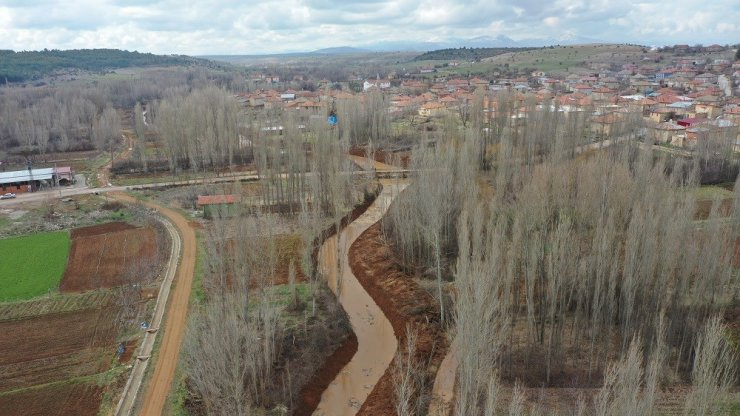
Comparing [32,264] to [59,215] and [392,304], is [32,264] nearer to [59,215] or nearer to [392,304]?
[59,215]

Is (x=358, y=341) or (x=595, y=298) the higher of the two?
(x=595, y=298)

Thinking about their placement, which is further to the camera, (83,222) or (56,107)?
(56,107)

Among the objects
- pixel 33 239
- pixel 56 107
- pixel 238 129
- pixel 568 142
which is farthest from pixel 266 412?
pixel 56 107

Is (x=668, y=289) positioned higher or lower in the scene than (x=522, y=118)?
lower

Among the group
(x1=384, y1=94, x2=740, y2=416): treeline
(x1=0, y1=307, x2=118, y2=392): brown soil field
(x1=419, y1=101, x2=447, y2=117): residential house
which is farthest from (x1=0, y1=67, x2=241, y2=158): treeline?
(x1=384, y1=94, x2=740, y2=416): treeline

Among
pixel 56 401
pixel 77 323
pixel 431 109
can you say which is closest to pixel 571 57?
pixel 431 109

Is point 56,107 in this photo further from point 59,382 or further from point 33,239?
point 59,382
